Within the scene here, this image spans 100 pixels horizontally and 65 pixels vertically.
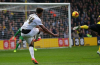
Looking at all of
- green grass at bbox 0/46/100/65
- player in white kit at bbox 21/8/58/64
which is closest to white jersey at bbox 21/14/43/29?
player in white kit at bbox 21/8/58/64

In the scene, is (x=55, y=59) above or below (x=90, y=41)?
above

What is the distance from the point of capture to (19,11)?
18.5 metres

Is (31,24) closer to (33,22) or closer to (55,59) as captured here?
(33,22)

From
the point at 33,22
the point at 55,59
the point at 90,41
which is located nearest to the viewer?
the point at 33,22

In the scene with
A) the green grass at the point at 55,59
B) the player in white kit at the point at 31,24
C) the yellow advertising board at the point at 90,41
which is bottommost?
the yellow advertising board at the point at 90,41

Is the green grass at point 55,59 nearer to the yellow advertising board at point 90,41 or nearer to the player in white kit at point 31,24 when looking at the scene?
the player in white kit at point 31,24

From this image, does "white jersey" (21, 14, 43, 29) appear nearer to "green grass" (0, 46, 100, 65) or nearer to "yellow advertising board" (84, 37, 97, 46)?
"green grass" (0, 46, 100, 65)

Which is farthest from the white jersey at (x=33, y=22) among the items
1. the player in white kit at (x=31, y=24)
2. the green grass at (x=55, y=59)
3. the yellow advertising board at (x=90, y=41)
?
the yellow advertising board at (x=90, y=41)

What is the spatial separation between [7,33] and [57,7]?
4.39 meters

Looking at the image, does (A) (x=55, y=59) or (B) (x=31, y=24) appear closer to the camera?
Answer: (B) (x=31, y=24)

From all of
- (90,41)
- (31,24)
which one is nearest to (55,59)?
(31,24)

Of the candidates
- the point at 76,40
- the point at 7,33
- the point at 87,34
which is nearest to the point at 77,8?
the point at 87,34

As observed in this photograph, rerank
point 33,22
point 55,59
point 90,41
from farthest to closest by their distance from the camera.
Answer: point 90,41 → point 55,59 → point 33,22

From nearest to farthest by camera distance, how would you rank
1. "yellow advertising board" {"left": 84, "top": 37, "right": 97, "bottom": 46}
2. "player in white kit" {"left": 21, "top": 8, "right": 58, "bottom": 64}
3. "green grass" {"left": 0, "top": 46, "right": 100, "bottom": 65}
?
"player in white kit" {"left": 21, "top": 8, "right": 58, "bottom": 64} → "green grass" {"left": 0, "top": 46, "right": 100, "bottom": 65} → "yellow advertising board" {"left": 84, "top": 37, "right": 97, "bottom": 46}
